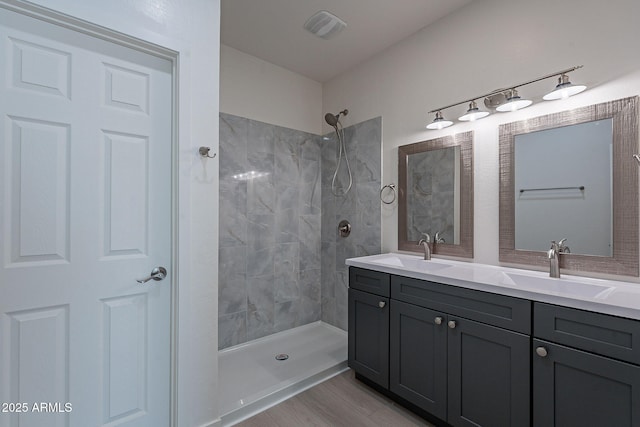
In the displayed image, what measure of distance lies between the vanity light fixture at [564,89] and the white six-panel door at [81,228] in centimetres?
207

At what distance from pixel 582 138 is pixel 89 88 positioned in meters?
2.49

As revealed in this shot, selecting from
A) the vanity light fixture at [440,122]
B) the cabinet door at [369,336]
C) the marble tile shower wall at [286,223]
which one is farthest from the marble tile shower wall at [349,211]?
the cabinet door at [369,336]

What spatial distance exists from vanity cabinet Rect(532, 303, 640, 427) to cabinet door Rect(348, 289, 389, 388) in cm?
82

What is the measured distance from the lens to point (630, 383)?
1.05 metres

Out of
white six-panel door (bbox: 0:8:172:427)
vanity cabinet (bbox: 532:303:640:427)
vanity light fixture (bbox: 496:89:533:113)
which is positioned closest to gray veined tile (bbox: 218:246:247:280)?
white six-panel door (bbox: 0:8:172:427)

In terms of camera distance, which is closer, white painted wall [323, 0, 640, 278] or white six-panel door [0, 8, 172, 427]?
white six-panel door [0, 8, 172, 427]

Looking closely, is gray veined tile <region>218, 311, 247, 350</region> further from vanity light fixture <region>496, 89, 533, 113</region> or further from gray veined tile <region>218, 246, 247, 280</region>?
vanity light fixture <region>496, 89, 533, 113</region>

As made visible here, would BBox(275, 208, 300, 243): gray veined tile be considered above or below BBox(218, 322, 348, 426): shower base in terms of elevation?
above

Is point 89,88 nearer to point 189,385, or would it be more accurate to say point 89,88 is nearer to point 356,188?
point 189,385

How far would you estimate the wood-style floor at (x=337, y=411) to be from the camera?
175 centimetres

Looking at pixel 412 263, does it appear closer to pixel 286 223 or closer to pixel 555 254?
pixel 555 254

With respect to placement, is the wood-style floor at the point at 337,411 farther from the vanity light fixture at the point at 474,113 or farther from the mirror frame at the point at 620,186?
the vanity light fixture at the point at 474,113

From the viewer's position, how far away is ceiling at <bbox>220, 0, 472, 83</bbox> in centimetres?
204

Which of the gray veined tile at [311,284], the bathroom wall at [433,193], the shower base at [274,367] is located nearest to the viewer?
the shower base at [274,367]
